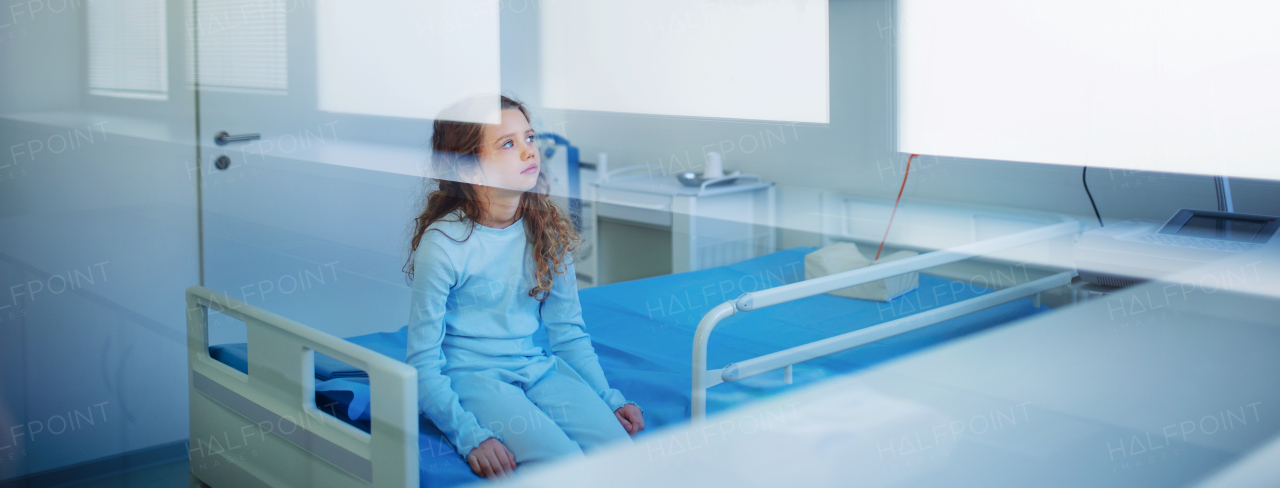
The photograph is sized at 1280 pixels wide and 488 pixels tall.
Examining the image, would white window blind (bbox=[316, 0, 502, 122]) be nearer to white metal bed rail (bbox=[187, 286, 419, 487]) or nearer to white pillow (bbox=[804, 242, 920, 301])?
white metal bed rail (bbox=[187, 286, 419, 487])

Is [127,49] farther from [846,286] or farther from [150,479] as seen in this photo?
[846,286]

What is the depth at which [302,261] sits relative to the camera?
1.08m

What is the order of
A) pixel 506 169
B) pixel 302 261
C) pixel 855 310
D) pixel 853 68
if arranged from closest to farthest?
pixel 506 169
pixel 302 261
pixel 855 310
pixel 853 68

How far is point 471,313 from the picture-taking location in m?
0.95

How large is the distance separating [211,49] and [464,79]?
1.15 feet

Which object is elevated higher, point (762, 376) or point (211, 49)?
point (211, 49)

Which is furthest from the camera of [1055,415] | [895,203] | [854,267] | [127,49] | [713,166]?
[713,166]

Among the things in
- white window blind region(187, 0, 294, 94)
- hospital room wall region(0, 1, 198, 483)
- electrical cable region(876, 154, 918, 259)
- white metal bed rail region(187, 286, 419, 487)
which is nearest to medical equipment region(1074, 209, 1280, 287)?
electrical cable region(876, 154, 918, 259)

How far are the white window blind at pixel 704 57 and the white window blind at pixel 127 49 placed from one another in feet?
2.62

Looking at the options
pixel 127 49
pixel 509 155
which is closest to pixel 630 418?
pixel 509 155

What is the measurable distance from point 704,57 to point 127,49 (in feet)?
3.88

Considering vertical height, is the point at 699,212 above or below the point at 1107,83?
below

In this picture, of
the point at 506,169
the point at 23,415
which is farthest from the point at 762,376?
the point at 23,415

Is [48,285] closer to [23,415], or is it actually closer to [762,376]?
[23,415]
